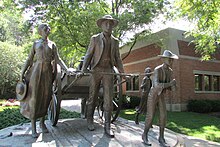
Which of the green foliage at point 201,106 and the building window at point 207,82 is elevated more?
the building window at point 207,82

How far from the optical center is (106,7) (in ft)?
50.2

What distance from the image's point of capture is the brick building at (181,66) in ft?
53.8

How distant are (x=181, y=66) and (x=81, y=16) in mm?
7827

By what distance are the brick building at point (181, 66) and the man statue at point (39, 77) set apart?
11176 millimetres

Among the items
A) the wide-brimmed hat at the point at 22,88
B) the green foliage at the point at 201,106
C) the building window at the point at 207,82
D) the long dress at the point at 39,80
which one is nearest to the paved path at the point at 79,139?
the long dress at the point at 39,80

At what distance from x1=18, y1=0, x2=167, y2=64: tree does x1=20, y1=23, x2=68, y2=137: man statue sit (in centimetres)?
845

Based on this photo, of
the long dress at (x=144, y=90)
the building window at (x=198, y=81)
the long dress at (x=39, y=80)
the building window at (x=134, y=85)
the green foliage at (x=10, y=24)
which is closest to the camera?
the long dress at (x=39, y=80)

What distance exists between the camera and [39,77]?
4609 mm

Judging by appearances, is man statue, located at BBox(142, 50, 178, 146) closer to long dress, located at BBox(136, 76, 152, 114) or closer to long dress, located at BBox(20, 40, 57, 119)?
long dress, located at BBox(20, 40, 57, 119)

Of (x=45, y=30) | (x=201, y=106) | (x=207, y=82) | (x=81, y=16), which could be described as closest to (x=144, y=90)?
(x=45, y=30)

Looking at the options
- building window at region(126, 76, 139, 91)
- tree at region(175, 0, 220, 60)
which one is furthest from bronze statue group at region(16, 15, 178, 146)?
building window at region(126, 76, 139, 91)

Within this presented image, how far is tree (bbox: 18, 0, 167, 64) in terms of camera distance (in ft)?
43.2

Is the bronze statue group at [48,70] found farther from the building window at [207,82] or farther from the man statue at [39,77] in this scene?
the building window at [207,82]

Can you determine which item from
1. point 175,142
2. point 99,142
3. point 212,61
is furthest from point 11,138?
point 212,61
